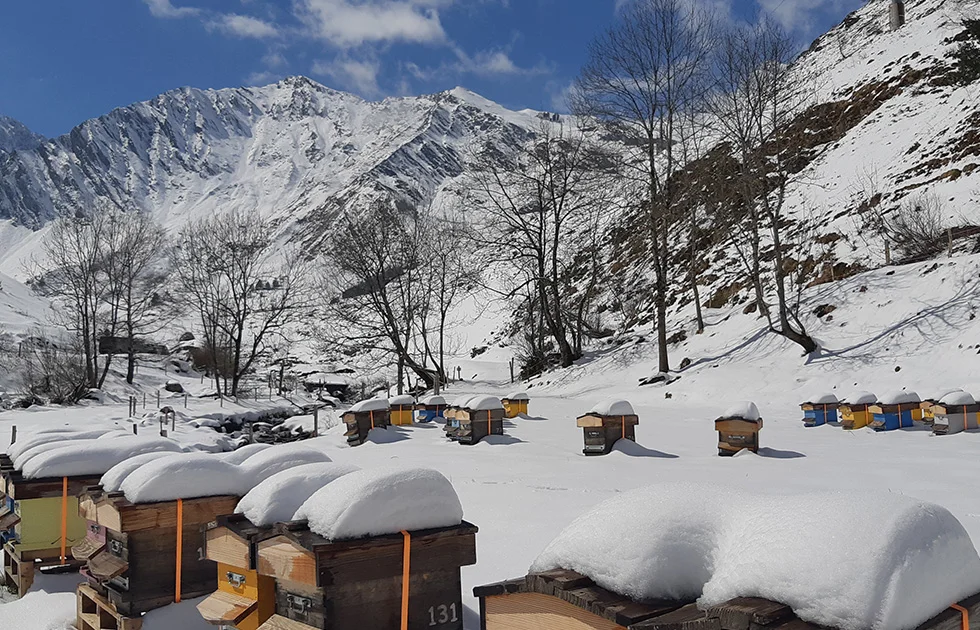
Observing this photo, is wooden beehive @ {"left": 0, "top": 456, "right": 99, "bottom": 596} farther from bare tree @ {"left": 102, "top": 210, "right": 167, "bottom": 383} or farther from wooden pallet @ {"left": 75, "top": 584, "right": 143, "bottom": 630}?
bare tree @ {"left": 102, "top": 210, "right": 167, "bottom": 383}

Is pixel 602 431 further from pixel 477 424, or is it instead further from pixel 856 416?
pixel 856 416

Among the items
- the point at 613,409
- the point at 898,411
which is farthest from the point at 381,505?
the point at 898,411

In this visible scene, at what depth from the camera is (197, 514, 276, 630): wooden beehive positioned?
150 inches

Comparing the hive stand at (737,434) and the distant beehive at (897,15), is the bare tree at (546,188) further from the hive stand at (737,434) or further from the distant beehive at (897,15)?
the distant beehive at (897,15)

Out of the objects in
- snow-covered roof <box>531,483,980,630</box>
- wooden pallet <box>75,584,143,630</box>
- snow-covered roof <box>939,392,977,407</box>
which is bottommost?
wooden pallet <box>75,584,143,630</box>

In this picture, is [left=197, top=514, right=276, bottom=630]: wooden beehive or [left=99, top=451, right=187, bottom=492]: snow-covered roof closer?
[left=197, top=514, right=276, bottom=630]: wooden beehive

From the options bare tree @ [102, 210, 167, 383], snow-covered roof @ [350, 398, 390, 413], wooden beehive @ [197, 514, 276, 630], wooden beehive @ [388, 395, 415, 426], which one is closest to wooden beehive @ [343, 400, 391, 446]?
snow-covered roof @ [350, 398, 390, 413]

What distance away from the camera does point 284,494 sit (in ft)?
13.3

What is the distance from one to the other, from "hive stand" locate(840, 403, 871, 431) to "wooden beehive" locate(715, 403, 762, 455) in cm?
360

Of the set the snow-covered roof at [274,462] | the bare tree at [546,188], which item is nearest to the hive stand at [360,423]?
the snow-covered roof at [274,462]

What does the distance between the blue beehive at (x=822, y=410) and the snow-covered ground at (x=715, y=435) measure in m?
0.45

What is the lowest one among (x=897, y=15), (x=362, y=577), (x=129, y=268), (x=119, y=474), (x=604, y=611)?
(x=362, y=577)

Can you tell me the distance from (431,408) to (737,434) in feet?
28.1

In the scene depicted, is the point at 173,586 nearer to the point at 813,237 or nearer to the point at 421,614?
the point at 421,614
